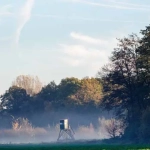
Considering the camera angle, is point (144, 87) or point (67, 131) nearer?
point (144, 87)

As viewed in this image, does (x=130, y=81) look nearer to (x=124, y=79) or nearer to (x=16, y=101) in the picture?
(x=124, y=79)

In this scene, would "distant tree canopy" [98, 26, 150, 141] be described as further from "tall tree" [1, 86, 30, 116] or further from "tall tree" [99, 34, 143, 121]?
A: "tall tree" [1, 86, 30, 116]

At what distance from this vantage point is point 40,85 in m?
165

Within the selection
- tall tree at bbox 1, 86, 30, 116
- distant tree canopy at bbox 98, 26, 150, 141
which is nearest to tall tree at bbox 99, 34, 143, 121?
distant tree canopy at bbox 98, 26, 150, 141

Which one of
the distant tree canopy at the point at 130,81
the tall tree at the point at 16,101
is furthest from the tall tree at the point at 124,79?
the tall tree at the point at 16,101

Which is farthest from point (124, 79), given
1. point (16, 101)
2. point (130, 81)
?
point (16, 101)

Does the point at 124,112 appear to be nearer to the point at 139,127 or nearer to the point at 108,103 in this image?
the point at 108,103

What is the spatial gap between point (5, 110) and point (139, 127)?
73622mm

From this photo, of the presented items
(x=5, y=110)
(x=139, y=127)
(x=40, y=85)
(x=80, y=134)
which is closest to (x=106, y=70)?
(x=139, y=127)

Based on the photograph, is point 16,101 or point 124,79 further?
point 16,101

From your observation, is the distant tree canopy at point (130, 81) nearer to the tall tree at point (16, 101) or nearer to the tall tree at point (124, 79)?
the tall tree at point (124, 79)

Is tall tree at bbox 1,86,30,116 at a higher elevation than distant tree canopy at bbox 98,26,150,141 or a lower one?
higher

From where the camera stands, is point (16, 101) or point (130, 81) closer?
point (130, 81)

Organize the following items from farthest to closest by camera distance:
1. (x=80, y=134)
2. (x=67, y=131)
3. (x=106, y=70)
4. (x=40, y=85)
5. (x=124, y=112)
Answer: (x=40, y=85), (x=80, y=134), (x=67, y=131), (x=124, y=112), (x=106, y=70)
